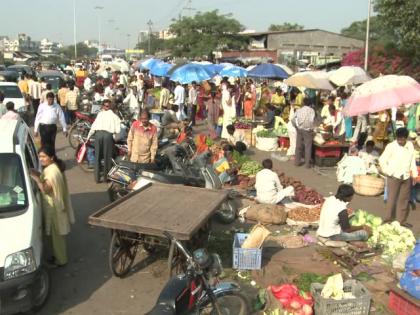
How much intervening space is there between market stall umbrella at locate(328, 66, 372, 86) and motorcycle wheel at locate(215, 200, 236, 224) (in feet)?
28.5

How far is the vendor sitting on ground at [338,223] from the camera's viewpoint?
7.07 meters

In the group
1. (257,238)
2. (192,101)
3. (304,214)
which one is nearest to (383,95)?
(304,214)

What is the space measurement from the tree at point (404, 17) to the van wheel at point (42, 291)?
2074 centimetres

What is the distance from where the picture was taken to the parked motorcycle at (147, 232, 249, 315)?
14.7 feet

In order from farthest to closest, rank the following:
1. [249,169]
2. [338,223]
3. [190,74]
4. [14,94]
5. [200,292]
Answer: [190,74] < [14,94] < [249,169] < [338,223] < [200,292]

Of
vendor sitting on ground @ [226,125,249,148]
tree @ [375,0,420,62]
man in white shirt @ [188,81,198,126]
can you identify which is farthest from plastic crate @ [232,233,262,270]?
tree @ [375,0,420,62]

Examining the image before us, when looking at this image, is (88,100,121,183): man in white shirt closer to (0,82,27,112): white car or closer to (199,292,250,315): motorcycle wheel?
(199,292,250,315): motorcycle wheel

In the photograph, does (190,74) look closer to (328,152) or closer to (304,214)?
(328,152)

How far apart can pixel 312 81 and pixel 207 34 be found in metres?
35.4

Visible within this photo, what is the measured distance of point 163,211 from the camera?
20.0ft

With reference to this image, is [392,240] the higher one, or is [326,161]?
[326,161]

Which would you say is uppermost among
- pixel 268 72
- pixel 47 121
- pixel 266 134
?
pixel 268 72

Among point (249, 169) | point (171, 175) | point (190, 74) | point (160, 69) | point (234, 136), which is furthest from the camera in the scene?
point (160, 69)

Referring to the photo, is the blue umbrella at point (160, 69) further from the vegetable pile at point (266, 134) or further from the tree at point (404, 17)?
the tree at point (404, 17)
